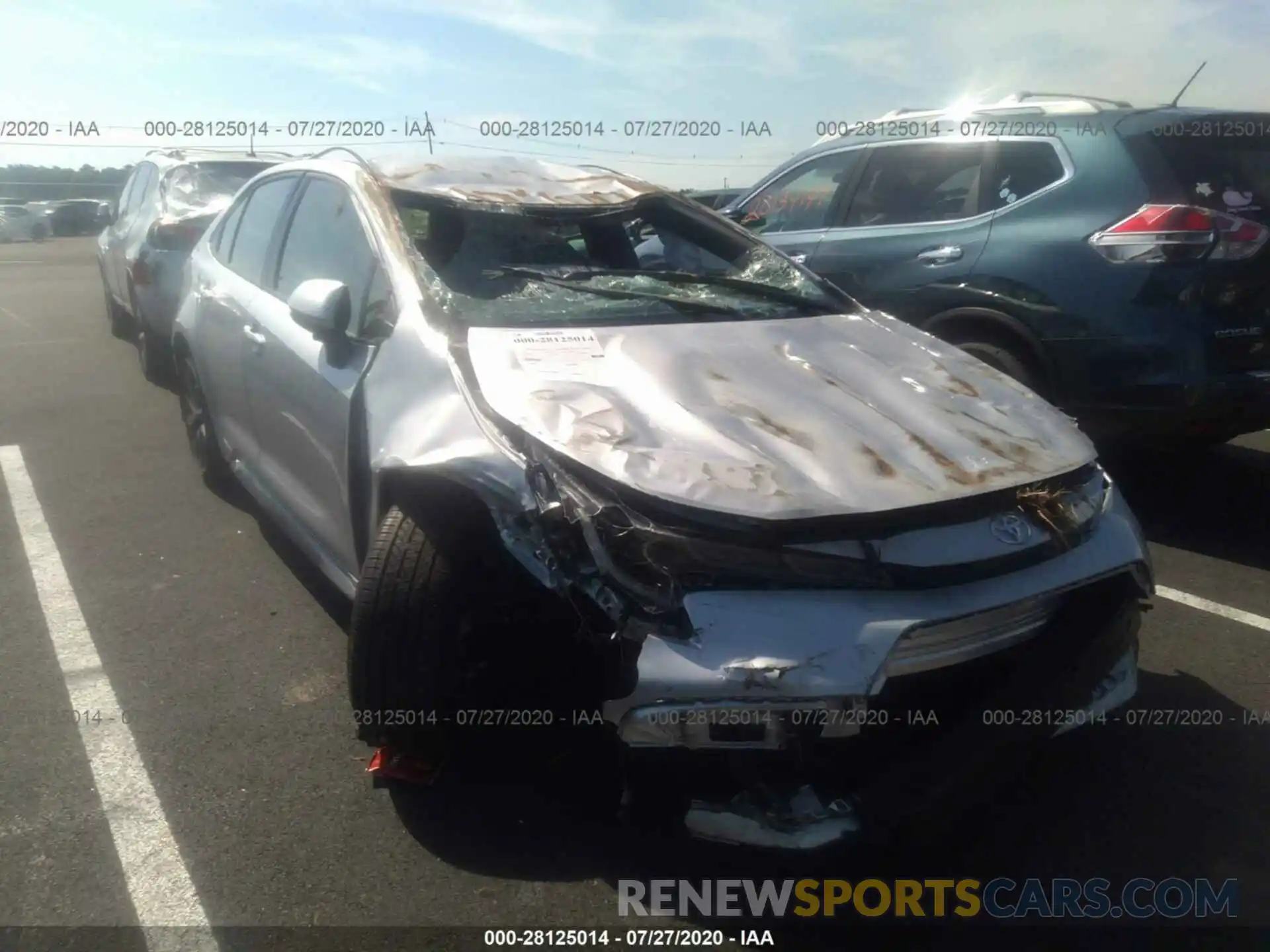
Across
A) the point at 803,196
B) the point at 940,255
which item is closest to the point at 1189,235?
the point at 940,255

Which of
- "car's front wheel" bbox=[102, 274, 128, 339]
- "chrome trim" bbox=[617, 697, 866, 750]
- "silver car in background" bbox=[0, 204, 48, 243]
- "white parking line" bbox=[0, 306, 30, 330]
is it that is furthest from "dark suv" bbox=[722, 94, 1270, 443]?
"silver car in background" bbox=[0, 204, 48, 243]

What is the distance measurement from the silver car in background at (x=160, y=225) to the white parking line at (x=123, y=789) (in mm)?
3056

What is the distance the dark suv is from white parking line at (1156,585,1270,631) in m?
0.77

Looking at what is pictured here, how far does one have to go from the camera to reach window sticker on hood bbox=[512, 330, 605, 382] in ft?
9.71

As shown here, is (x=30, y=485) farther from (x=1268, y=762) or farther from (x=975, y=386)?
(x=1268, y=762)

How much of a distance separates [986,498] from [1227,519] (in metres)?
3.28

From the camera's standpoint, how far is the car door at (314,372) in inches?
132

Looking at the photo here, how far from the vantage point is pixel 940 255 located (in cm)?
539

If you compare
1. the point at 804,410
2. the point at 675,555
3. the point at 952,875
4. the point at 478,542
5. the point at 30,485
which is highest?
the point at 804,410

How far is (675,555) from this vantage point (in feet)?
7.77

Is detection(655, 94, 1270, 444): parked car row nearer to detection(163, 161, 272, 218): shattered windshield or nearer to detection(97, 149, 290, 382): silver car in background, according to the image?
detection(97, 149, 290, 382): silver car in background

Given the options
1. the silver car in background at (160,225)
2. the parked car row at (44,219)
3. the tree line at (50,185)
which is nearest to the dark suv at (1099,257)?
the silver car in background at (160,225)

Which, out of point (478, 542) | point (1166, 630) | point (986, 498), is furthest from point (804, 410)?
point (1166, 630)

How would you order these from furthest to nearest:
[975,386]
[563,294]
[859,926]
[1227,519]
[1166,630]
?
[1227,519], [1166,630], [563,294], [975,386], [859,926]
